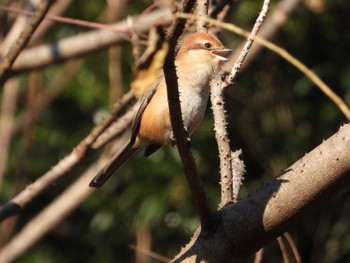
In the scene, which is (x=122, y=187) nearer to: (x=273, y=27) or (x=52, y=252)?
(x=52, y=252)

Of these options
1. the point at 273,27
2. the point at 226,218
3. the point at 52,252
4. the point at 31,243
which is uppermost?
the point at 273,27

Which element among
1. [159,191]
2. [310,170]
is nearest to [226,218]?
[310,170]

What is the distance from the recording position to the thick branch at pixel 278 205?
2604 mm

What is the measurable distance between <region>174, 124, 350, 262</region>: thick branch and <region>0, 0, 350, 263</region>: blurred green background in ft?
12.9

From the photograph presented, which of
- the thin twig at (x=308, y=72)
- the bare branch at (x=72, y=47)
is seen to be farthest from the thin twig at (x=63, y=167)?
the bare branch at (x=72, y=47)

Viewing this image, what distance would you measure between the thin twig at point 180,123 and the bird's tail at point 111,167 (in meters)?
1.29

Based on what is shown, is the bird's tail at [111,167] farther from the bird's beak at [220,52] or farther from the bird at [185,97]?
the bird's beak at [220,52]

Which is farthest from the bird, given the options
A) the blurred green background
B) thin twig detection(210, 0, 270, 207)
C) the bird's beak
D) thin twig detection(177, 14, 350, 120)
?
the blurred green background

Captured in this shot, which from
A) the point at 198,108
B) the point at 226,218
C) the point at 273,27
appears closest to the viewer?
the point at 226,218

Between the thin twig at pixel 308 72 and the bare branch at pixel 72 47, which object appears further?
the bare branch at pixel 72 47

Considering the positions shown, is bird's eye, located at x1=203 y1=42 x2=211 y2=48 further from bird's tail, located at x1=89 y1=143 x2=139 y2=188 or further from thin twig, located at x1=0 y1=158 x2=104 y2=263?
thin twig, located at x1=0 y1=158 x2=104 y2=263

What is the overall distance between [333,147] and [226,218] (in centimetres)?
42

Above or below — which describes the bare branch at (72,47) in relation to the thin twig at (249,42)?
above

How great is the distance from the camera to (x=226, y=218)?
9.09 ft
